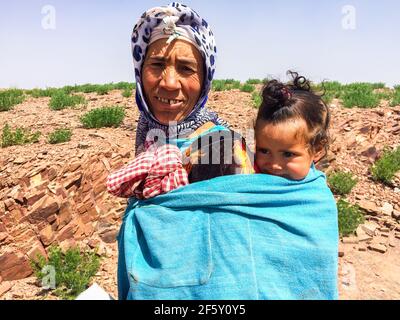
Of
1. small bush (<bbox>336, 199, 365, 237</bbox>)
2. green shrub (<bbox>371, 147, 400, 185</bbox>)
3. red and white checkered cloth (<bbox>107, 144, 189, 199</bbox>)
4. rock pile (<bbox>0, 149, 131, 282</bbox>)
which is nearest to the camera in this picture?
red and white checkered cloth (<bbox>107, 144, 189, 199</bbox>)

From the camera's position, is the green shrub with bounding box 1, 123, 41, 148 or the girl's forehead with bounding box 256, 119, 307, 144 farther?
the green shrub with bounding box 1, 123, 41, 148

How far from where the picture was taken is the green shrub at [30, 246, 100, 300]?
14.1ft

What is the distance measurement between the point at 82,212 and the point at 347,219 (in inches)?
167

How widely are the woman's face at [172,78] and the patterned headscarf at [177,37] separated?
4cm

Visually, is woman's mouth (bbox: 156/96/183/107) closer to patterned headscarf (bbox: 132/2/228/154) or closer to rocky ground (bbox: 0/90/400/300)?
patterned headscarf (bbox: 132/2/228/154)

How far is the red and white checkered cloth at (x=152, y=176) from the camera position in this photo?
1.83 meters

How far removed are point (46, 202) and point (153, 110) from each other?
310 centimetres

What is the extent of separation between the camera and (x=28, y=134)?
607 centimetres

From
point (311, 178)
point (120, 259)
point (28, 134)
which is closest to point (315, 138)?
point (311, 178)

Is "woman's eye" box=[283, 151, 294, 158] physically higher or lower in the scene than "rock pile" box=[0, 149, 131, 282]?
higher

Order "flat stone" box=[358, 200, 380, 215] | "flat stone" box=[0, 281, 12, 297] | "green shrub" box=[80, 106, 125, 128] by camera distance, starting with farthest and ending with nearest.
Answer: "green shrub" box=[80, 106, 125, 128]
"flat stone" box=[358, 200, 380, 215]
"flat stone" box=[0, 281, 12, 297]

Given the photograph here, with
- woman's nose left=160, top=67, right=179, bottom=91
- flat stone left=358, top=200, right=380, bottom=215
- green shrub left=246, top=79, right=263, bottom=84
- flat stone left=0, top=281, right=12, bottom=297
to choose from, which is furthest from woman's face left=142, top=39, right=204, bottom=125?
green shrub left=246, top=79, right=263, bottom=84

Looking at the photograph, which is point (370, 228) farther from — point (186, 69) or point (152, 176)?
point (152, 176)

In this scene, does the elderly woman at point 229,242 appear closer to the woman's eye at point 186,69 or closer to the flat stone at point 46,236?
the woman's eye at point 186,69
